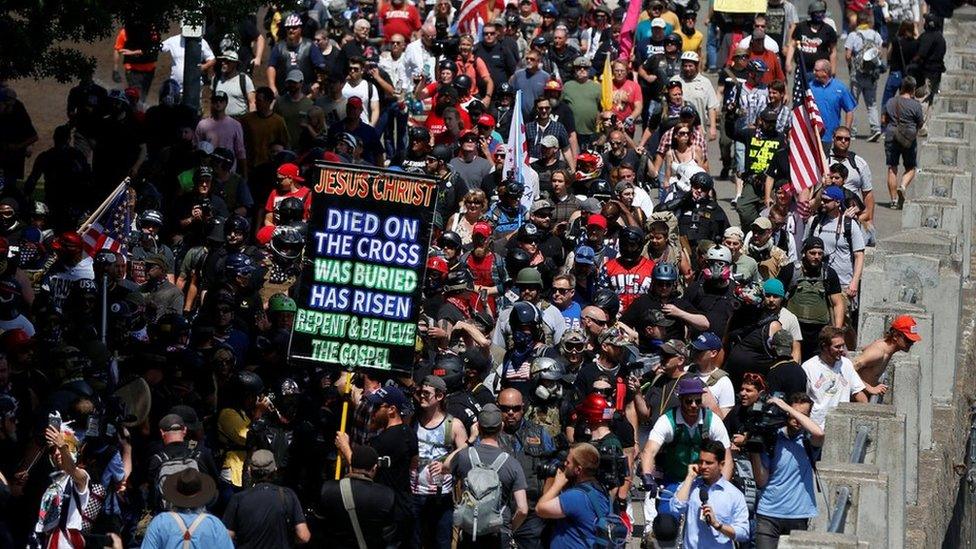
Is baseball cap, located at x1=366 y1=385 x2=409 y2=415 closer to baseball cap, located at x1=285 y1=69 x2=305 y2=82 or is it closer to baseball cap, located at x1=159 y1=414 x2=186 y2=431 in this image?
baseball cap, located at x1=159 y1=414 x2=186 y2=431

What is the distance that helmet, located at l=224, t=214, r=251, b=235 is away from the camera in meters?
18.6

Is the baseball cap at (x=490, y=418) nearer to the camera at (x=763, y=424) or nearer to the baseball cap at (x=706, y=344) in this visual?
the camera at (x=763, y=424)

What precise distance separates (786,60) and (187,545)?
59.5 ft

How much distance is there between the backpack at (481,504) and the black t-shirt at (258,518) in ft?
3.73

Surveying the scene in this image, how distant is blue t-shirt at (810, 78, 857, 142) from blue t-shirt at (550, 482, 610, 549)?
11.0 m

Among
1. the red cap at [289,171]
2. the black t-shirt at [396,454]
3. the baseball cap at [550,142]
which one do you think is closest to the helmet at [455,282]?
the red cap at [289,171]

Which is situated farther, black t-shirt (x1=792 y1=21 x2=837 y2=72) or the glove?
black t-shirt (x1=792 y1=21 x2=837 y2=72)

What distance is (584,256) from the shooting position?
17.9 meters

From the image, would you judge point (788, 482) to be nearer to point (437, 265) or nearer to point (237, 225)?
point (437, 265)

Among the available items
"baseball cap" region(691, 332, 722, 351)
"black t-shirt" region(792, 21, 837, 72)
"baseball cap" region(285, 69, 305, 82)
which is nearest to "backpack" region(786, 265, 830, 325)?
"baseball cap" region(691, 332, 722, 351)

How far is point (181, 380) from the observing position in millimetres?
15516

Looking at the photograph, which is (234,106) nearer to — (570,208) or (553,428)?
(570,208)

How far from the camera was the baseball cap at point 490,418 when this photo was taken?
13.6 m

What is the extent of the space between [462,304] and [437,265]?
42 cm
